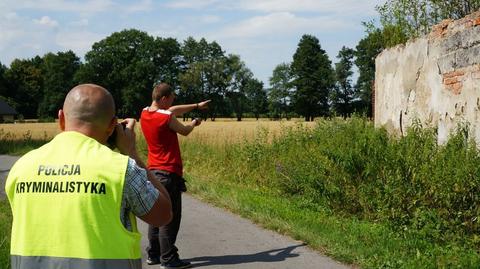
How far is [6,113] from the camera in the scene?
8462 centimetres

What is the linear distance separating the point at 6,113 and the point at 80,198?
88.9 meters

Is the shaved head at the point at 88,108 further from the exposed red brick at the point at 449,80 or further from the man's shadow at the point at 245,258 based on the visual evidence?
the exposed red brick at the point at 449,80

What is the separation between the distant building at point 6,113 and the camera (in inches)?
3287

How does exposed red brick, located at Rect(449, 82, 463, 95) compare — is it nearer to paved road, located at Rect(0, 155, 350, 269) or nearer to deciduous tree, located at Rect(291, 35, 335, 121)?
paved road, located at Rect(0, 155, 350, 269)

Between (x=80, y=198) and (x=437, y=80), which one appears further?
(x=437, y=80)

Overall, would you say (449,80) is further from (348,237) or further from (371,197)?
(348,237)

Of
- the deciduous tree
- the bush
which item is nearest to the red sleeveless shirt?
the bush

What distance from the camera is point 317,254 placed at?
6723 mm

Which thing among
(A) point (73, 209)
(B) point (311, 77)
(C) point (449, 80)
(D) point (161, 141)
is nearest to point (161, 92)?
(D) point (161, 141)

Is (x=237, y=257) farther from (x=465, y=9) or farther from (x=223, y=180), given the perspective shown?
(x=465, y=9)

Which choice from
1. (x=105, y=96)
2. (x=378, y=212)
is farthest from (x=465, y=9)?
(x=105, y=96)

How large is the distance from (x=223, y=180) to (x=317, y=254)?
7.37 metres

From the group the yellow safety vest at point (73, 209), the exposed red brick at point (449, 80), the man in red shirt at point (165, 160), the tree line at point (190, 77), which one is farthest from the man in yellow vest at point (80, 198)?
the tree line at point (190, 77)

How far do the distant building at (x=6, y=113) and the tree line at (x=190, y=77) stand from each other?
6437 mm
